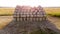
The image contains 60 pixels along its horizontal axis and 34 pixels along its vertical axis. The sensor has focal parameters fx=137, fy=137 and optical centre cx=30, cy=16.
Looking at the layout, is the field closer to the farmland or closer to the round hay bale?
the farmland

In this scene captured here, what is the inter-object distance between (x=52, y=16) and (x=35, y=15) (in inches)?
12.1

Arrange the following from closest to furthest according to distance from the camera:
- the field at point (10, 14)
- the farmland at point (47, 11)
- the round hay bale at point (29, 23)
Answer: the round hay bale at point (29, 23), the field at point (10, 14), the farmland at point (47, 11)

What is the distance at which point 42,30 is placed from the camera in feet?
4.61

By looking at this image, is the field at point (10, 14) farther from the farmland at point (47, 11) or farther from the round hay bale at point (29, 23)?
the round hay bale at point (29, 23)

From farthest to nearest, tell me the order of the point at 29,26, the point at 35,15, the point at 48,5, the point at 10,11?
the point at 48,5, the point at 10,11, the point at 35,15, the point at 29,26

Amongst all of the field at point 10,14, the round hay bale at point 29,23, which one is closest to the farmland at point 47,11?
the field at point 10,14

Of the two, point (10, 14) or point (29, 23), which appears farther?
point (10, 14)

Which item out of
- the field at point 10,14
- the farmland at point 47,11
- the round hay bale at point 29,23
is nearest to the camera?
the round hay bale at point 29,23

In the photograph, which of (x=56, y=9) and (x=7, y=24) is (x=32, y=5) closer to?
(x=56, y=9)

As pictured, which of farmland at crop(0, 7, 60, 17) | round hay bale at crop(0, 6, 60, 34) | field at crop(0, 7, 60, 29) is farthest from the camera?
farmland at crop(0, 7, 60, 17)

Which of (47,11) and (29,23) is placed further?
(47,11)

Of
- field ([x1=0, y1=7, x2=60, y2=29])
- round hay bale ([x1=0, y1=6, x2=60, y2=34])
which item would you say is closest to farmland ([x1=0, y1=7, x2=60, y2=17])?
field ([x1=0, y1=7, x2=60, y2=29])
